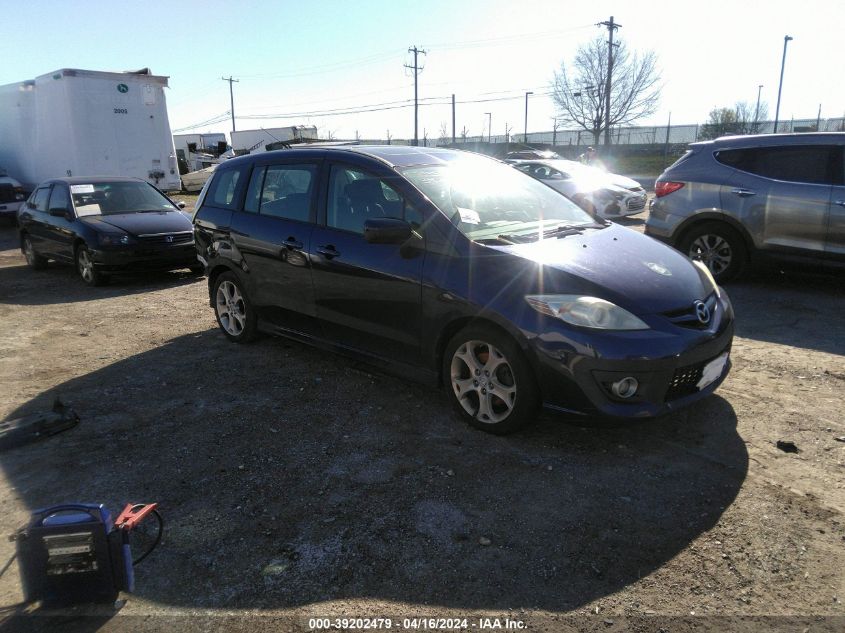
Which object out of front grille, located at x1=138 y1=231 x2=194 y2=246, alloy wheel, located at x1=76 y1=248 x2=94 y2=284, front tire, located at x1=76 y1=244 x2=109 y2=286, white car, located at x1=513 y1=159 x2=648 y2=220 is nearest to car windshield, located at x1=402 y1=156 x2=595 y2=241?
front grille, located at x1=138 y1=231 x2=194 y2=246

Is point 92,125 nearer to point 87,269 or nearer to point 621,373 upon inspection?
point 87,269

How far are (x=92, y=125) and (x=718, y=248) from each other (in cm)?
1341

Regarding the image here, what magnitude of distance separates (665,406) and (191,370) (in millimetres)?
3742

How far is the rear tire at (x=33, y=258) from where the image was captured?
10.5m

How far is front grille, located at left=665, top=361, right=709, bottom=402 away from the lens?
3305 millimetres

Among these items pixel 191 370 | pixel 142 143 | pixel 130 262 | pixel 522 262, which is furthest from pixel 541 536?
pixel 142 143

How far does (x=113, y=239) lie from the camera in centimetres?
861

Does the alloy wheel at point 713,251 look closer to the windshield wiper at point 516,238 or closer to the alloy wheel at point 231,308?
the windshield wiper at point 516,238

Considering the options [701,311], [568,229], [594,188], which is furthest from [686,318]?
[594,188]

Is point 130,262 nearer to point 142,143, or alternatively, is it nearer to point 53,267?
point 53,267

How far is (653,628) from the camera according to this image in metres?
2.22

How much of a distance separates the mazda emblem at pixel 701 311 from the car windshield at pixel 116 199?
28.6 feet

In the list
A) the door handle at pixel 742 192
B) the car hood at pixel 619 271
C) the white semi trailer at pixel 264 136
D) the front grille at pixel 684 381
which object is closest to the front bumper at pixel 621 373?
the front grille at pixel 684 381

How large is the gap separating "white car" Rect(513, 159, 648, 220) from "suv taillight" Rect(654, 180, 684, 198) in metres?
5.30
